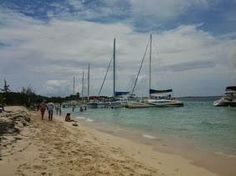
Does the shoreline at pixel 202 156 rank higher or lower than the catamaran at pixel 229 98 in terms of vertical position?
lower

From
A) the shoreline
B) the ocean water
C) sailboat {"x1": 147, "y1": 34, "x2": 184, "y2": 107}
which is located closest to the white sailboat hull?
sailboat {"x1": 147, "y1": 34, "x2": 184, "y2": 107}

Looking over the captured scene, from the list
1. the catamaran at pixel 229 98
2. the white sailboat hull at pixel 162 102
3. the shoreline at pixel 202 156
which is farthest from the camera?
the catamaran at pixel 229 98

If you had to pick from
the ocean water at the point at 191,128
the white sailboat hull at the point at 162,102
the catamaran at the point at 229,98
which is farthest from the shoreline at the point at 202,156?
the catamaran at the point at 229,98

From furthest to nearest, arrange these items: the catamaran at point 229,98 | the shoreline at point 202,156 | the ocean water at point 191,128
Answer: the catamaran at point 229,98, the ocean water at point 191,128, the shoreline at point 202,156

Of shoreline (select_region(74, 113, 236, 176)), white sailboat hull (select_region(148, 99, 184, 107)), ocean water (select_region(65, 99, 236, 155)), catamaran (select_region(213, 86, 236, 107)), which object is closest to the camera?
shoreline (select_region(74, 113, 236, 176))

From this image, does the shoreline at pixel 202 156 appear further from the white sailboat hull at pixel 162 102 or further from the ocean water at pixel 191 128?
the white sailboat hull at pixel 162 102

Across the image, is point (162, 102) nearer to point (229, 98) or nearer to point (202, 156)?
point (229, 98)

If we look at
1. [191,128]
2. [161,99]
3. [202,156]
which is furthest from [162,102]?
[202,156]

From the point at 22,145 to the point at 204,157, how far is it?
8.82 meters

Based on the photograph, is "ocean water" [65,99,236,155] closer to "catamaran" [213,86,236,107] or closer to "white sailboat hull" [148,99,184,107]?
"white sailboat hull" [148,99,184,107]

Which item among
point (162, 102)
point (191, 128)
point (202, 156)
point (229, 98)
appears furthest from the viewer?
point (229, 98)

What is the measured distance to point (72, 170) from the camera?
36.6 ft

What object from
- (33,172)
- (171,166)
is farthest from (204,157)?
(33,172)

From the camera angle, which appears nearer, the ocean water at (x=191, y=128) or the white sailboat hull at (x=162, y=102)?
the ocean water at (x=191, y=128)
